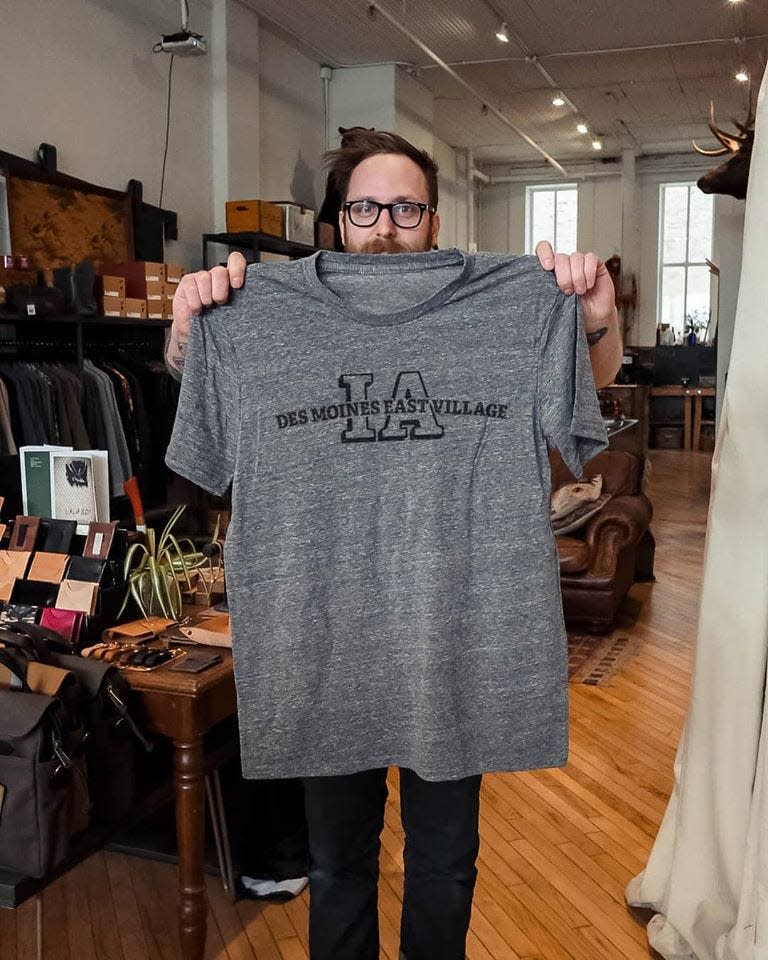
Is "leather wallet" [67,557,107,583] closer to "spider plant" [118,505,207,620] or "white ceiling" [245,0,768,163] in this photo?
"spider plant" [118,505,207,620]

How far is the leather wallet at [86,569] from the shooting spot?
2387 millimetres

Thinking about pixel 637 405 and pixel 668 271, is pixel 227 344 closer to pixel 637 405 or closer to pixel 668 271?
pixel 637 405

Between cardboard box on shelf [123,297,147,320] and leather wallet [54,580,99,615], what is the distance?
3994 millimetres

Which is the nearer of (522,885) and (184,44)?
(522,885)

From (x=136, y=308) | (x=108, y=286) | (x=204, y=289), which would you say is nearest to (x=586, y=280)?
(x=204, y=289)

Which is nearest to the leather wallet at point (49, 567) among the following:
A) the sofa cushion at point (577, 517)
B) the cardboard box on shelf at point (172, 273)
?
the sofa cushion at point (577, 517)

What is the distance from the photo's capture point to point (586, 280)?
5.21 feet

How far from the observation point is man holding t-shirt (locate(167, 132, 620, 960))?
1.58 metres

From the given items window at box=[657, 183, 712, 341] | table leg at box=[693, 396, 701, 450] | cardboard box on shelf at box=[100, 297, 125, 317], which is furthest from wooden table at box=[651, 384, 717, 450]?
cardboard box on shelf at box=[100, 297, 125, 317]

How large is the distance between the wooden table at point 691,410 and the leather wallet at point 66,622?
13970mm

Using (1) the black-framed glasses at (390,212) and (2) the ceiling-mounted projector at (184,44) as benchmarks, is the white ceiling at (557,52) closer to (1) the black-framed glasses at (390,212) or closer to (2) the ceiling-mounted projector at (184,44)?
(2) the ceiling-mounted projector at (184,44)

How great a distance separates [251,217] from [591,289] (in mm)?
6311

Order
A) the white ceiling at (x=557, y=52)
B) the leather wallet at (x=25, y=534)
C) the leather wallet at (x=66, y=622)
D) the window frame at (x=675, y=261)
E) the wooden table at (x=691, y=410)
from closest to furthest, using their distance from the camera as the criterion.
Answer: the leather wallet at (x=66, y=622) → the leather wallet at (x=25, y=534) → the white ceiling at (x=557, y=52) → the wooden table at (x=691, y=410) → the window frame at (x=675, y=261)

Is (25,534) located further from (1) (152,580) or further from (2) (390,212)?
(2) (390,212)
